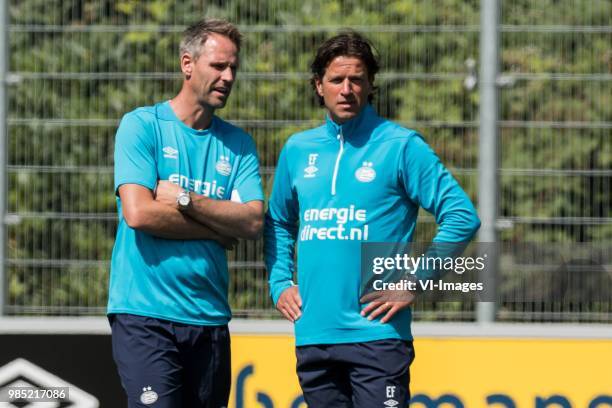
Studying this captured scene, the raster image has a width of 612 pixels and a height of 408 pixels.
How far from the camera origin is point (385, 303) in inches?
179

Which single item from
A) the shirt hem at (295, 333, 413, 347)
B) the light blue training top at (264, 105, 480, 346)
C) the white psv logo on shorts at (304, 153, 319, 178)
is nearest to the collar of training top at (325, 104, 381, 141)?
the light blue training top at (264, 105, 480, 346)

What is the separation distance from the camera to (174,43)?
6918 mm

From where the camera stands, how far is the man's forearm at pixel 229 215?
4.75m

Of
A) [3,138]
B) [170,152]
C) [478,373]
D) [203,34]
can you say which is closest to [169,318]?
[170,152]

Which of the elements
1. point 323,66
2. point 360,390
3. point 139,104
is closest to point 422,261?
point 360,390

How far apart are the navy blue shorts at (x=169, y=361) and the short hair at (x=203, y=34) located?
1.05 meters

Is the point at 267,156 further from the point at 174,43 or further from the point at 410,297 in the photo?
the point at 410,297

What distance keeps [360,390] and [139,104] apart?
2905mm

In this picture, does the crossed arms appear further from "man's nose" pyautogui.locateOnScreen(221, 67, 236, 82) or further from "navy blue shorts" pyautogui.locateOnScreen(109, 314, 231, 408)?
"man's nose" pyautogui.locateOnScreen(221, 67, 236, 82)

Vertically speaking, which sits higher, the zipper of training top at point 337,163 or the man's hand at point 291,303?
the zipper of training top at point 337,163

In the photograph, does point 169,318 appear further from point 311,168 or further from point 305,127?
point 305,127

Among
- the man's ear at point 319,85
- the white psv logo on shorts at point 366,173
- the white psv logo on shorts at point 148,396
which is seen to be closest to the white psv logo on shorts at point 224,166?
the man's ear at point 319,85

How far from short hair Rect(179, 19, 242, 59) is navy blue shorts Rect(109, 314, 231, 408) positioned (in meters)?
1.05

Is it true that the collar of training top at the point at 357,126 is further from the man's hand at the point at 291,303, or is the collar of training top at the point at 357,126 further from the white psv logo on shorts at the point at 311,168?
the man's hand at the point at 291,303
